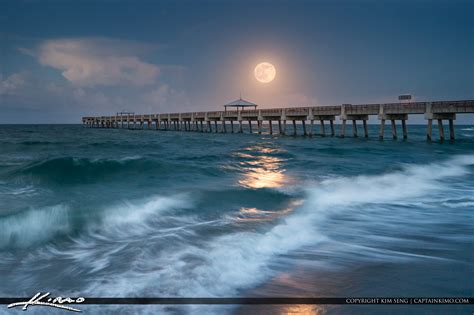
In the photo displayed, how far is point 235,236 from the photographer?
743cm

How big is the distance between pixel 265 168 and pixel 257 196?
25.6 ft

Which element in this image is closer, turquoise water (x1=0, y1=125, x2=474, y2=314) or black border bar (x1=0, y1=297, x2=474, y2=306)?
black border bar (x1=0, y1=297, x2=474, y2=306)

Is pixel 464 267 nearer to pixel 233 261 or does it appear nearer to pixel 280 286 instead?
pixel 280 286

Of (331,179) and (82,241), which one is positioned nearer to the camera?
(82,241)

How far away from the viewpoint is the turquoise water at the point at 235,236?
16.5 ft

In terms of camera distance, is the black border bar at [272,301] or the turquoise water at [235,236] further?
the turquoise water at [235,236]

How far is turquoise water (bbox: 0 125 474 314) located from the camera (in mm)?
5031

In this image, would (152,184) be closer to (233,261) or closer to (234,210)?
(234,210)

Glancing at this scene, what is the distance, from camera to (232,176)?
1703 cm

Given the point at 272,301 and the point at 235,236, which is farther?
the point at 235,236

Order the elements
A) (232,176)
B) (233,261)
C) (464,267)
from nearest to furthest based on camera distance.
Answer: (464,267) → (233,261) → (232,176)

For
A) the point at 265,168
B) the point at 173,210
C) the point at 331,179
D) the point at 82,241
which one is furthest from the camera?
the point at 265,168

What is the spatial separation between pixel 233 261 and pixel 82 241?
3.55m

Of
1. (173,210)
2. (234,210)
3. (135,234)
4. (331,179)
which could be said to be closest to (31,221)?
(135,234)
